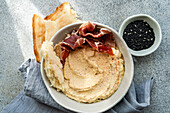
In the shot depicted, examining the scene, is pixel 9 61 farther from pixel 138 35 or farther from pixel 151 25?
pixel 151 25

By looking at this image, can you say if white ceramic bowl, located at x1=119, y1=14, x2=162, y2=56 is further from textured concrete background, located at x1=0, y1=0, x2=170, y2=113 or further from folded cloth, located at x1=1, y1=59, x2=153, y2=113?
folded cloth, located at x1=1, y1=59, x2=153, y2=113

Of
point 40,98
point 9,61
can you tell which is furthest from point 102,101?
point 9,61

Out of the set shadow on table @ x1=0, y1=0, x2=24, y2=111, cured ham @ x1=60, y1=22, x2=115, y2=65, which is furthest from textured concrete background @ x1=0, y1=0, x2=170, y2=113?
cured ham @ x1=60, y1=22, x2=115, y2=65

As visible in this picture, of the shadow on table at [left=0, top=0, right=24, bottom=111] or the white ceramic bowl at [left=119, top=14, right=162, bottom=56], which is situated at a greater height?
the shadow on table at [left=0, top=0, right=24, bottom=111]

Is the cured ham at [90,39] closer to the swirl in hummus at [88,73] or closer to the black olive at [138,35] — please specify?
the swirl in hummus at [88,73]

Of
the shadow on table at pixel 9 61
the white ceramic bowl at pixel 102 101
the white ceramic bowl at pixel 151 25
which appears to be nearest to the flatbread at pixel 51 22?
the white ceramic bowl at pixel 102 101

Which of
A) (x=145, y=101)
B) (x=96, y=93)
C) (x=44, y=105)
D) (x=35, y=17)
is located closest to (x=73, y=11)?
(x=35, y=17)
